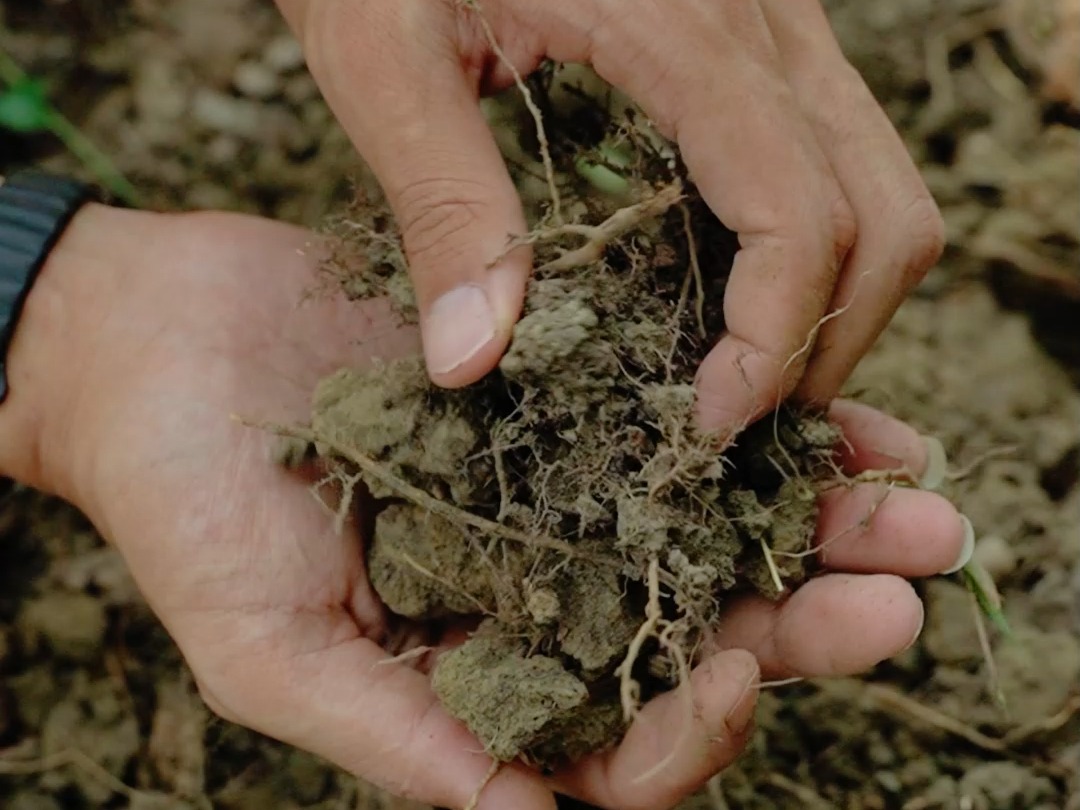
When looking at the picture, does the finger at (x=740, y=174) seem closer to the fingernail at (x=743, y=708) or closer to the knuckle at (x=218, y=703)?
the fingernail at (x=743, y=708)

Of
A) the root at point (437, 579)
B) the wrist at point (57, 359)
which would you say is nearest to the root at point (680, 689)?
the root at point (437, 579)

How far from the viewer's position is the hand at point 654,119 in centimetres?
123

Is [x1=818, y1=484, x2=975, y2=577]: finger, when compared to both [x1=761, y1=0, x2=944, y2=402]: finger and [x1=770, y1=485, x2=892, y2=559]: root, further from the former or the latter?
[x1=761, y1=0, x2=944, y2=402]: finger

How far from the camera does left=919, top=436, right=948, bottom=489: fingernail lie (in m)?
1.59

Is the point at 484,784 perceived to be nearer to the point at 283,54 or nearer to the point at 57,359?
the point at 57,359

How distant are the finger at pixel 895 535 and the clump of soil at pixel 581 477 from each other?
0.06 metres

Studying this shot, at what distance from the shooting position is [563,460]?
4.33 feet

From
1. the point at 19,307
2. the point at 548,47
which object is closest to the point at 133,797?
the point at 19,307

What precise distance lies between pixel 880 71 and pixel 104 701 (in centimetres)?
196

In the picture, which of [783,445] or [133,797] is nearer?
[783,445]

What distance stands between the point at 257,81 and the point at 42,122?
0.43 m

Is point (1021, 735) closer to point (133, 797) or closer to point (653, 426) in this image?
point (653, 426)

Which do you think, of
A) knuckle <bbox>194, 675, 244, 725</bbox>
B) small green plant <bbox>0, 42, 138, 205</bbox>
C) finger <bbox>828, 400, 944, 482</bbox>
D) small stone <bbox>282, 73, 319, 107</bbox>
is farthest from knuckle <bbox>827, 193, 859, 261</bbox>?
small green plant <bbox>0, 42, 138, 205</bbox>

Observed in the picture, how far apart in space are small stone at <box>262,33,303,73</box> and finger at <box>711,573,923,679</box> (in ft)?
5.16
